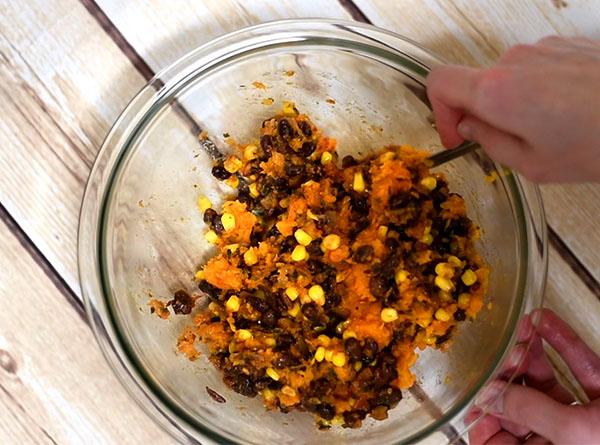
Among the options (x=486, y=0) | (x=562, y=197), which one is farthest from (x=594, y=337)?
(x=486, y=0)

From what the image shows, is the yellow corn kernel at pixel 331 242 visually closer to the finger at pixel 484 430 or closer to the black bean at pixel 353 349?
the black bean at pixel 353 349

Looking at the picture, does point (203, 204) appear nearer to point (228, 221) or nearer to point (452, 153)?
point (228, 221)

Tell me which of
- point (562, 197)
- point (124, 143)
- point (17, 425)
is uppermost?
point (124, 143)


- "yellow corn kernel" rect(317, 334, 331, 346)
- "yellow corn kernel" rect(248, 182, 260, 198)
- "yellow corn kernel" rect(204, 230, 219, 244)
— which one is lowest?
"yellow corn kernel" rect(317, 334, 331, 346)

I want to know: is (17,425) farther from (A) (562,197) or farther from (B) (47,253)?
(A) (562,197)

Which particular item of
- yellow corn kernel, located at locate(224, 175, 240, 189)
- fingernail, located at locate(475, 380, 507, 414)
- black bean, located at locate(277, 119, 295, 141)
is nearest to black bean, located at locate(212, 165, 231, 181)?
yellow corn kernel, located at locate(224, 175, 240, 189)

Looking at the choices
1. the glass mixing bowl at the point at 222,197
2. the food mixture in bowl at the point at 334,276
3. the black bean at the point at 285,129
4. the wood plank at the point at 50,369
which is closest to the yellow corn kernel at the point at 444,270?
the food mixture in bowl at the point at 334,276

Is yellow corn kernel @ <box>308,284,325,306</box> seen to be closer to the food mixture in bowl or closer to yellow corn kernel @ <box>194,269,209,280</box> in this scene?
the food mixture in bowl
